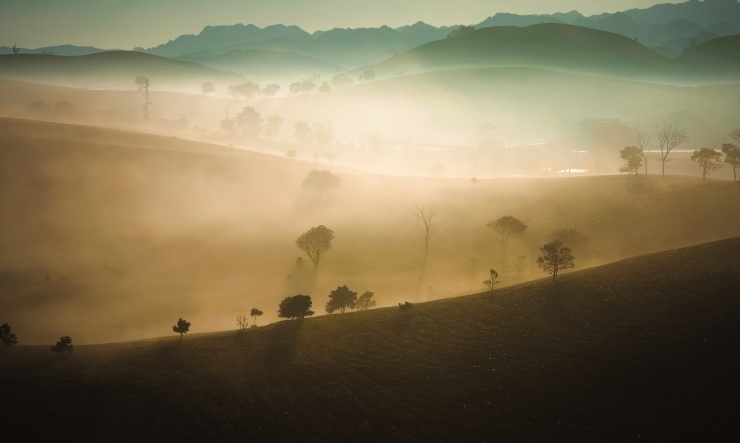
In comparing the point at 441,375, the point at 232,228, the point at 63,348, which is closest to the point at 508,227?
the point at 441,375

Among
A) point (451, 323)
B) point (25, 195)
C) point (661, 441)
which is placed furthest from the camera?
point (25, 195)

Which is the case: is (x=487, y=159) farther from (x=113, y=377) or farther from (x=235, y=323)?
(x=113, y=377)

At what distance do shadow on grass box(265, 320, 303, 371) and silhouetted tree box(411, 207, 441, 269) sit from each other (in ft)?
113

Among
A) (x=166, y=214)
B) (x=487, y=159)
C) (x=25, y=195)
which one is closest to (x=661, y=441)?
(x=166, y=214)

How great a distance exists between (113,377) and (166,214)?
2411 inches

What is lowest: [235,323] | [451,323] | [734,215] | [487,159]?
[235,323]

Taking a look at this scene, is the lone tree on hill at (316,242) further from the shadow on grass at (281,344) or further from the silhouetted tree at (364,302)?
the shadow on grass at (281,344)

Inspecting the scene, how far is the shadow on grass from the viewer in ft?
122

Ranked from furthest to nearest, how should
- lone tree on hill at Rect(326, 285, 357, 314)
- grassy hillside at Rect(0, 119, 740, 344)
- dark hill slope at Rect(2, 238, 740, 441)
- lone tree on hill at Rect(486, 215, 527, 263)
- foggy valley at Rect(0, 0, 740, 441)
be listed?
lone tree on hill at Rect(486, 215, 527, 263) < grassy hillside at Rect(0, 119, 740, 344) < lone tree on hill at Rect(326, 285, 357, 314) < foggy valley at Rect(0, 0, 740, 441) < dark hill slope at Rect(2, 238, 740, 441)

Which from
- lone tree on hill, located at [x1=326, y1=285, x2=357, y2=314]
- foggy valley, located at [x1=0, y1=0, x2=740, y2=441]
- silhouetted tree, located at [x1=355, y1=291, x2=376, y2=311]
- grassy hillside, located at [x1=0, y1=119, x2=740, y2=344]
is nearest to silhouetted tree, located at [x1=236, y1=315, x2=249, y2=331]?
foggy valley, located at [x1=0, y1=0, x2=740, y2=441]

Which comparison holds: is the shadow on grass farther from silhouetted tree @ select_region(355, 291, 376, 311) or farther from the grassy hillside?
the grassy hillside

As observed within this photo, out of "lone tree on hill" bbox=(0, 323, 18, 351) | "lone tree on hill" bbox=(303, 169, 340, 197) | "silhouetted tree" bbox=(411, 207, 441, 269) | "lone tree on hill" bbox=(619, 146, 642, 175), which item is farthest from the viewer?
"lone tree on hill" bbox=(303, 169, 340, 197)

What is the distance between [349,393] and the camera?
31812 mm

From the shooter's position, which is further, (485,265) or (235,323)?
(485,265)
